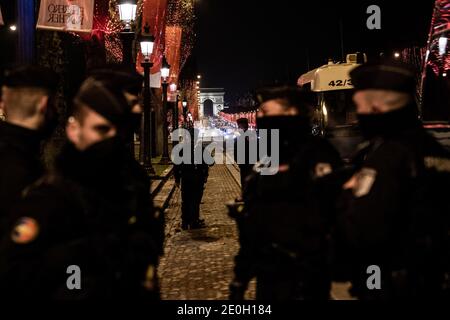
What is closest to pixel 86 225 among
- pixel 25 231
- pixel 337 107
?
pixel 25 231

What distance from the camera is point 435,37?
34.3ft

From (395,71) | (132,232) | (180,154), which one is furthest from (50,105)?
(180,154)

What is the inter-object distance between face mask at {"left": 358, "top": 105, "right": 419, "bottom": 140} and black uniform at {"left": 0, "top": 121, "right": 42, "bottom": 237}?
1962 mm

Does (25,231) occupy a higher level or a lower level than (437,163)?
lower

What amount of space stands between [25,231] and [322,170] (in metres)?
1.75

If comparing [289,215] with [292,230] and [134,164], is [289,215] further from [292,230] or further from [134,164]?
[134,164]

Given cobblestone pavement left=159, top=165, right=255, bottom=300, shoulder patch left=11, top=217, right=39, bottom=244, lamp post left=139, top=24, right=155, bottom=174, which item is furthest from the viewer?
lamp post left=139, top=24, right=155, bottom=174

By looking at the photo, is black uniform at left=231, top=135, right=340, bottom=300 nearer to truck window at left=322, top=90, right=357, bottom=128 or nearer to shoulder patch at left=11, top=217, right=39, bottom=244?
shoulder patch at left=11, top=217, right=39, bottom=244

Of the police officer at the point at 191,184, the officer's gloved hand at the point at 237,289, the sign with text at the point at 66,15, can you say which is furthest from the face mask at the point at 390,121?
the police officer at the point at 191,184

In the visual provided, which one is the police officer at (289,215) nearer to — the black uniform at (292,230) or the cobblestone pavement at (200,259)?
the black uniform at (292,230)

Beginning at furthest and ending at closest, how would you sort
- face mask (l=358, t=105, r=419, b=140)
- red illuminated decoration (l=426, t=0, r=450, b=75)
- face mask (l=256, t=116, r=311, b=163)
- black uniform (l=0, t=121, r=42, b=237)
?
red illuminated decoration (l=426, t=0, r=450, b=75), face mask (l=256, t=116, r=311, b=163), face mask (l=358, t=105, r=419, b=140), black uniform (l=0, t=121, r=42, b=237)

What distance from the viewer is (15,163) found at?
2.64 metres

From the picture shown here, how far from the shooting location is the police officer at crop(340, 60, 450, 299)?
2.68 m

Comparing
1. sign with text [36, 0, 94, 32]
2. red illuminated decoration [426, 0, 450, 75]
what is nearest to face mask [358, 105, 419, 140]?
sign with text [36, 0, 94, 32]
